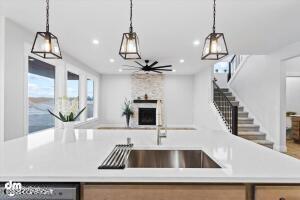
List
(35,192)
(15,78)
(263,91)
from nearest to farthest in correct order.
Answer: (35,192) < (15,78) < (263,91)

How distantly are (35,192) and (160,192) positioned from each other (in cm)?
64

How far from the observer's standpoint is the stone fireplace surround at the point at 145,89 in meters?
9.43

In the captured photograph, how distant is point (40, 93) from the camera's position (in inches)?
179

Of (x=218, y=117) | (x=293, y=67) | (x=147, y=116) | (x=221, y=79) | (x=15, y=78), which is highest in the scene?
(x=293, y=67)

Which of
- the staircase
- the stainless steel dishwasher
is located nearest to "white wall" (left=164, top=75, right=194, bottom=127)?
the staircase

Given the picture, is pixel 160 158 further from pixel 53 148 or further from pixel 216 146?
pixel 53 148

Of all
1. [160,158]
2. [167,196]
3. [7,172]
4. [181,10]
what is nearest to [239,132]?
[181,10]

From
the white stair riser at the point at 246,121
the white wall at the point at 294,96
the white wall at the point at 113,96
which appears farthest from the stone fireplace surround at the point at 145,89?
the white wall at the point at 294,96

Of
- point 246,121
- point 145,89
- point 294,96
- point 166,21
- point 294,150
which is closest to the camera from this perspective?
point 166,21

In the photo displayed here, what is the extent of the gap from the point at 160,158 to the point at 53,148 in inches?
34.8

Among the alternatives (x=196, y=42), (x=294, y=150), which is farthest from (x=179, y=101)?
(x=196, y=42)

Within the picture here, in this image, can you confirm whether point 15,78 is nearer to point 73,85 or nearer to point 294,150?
point 73,85

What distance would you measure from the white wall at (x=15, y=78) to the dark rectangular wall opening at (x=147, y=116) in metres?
6.09

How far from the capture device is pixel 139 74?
373 inches
